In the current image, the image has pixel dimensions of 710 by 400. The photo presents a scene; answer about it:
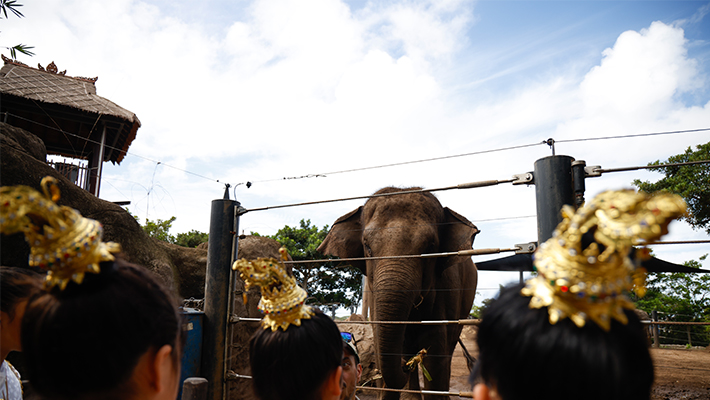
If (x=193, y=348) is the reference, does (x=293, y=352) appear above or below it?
above

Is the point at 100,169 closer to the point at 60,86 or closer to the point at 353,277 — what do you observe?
the point at 60,86

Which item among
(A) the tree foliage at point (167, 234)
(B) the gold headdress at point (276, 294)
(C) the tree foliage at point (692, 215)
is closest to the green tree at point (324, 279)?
(A) the tree foliage at point (167, 234)

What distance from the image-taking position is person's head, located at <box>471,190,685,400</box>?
2.41ft

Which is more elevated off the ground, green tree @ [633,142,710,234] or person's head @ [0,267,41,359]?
green tree @ [633,142,710,234]

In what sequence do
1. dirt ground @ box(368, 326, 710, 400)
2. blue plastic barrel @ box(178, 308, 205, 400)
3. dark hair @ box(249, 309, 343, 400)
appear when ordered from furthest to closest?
dirt ground @ box(368, 326, 710, 400) < blue plastic barrel @ box(178, 308, 205, 400) < dark hair @ box(249, 309, 343, 400)

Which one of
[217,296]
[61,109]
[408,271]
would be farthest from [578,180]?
[61,109]

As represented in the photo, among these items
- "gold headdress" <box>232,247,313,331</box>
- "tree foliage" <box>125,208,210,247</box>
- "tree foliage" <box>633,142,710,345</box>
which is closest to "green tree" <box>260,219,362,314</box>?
"tree foliage" <box>125,208,210,247</box>

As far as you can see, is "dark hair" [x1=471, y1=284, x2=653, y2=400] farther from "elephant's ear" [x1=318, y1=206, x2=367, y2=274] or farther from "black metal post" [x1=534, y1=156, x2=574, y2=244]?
"elephant's ear" [x1=318, y1=206, x2=367, y2=274]

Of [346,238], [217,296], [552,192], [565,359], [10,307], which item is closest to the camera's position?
[565,359]

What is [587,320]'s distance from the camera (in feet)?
2.53

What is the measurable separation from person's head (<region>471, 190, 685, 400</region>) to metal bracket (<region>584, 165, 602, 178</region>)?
146 cm

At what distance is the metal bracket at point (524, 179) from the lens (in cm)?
222

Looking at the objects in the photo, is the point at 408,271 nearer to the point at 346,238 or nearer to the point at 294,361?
the point at 346,238

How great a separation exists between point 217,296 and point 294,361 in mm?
2053
